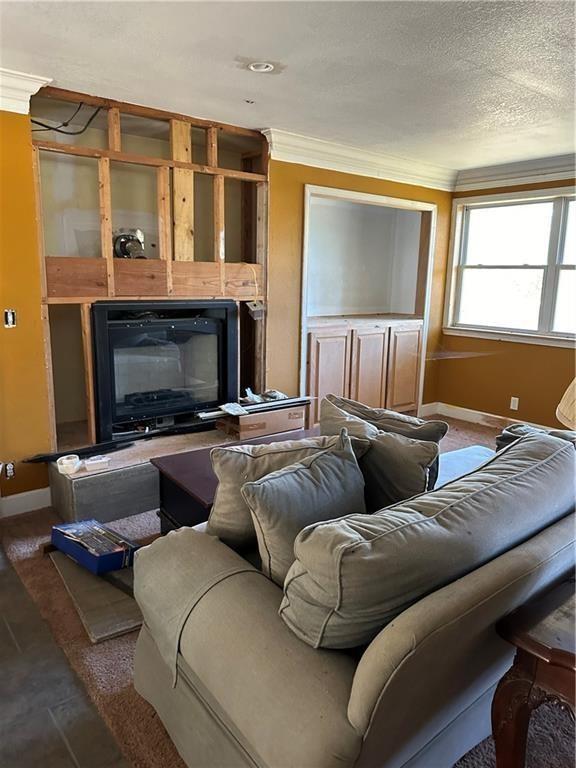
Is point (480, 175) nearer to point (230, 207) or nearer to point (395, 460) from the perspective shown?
point (230, 207)

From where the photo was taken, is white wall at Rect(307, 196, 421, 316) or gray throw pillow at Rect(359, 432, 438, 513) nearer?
gray throw pillow at Rect(359, 432, 438, 513)

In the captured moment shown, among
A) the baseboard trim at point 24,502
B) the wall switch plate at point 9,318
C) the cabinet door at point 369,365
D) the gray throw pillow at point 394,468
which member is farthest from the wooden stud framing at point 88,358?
the cabinet door at point 369,365

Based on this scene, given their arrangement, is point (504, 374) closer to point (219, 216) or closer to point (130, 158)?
point (219, 216)

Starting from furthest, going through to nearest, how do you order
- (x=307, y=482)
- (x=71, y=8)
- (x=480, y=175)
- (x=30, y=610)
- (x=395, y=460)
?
(x=480, y=175) < (x=30, y=610) < (x=71, y=8) < (x=395, y=460) < (x=307, y=482)

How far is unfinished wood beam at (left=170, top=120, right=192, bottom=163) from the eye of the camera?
342 cm

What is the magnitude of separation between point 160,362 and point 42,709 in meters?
2.23

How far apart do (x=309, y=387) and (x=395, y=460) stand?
8.98ft

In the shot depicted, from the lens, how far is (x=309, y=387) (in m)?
4.51

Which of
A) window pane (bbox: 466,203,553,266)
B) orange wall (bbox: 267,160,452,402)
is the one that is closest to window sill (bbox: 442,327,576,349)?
window pane (bbox: 466,203,553,266)

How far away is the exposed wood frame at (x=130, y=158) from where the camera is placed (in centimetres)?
300

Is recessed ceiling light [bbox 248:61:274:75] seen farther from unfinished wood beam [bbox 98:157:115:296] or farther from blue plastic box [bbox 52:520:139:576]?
blue plastic box [bbox 52:520:139:576]

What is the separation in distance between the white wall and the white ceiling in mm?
1521

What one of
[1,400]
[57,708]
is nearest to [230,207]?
[1,400]

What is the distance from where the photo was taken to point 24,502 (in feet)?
10.6
